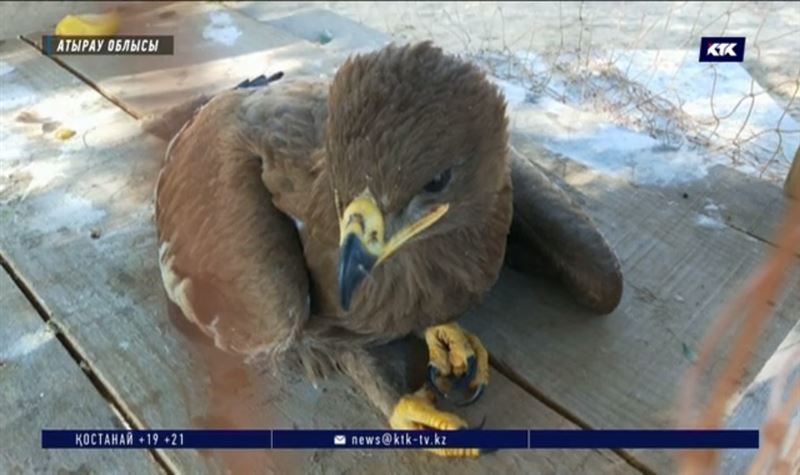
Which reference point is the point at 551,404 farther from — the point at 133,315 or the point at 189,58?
the point at 189,58

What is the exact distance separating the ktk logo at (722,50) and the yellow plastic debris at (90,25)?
192 centimetres

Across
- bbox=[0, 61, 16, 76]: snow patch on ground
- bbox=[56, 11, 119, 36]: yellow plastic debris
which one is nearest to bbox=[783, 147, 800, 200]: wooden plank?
bbox=[56, 11, 119, 36]: yellow plastic debris

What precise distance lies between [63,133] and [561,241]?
65.5 inches

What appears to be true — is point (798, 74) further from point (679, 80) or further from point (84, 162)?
point (84, 162)

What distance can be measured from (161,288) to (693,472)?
1.38 metres

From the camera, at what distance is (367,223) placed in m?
1.37

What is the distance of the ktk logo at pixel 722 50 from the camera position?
1767 mm

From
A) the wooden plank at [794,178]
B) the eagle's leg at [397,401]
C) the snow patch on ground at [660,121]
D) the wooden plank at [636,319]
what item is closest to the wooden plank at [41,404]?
the eagle's leg at [397,401]

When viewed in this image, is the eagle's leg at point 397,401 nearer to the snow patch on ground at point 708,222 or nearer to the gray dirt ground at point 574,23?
the snow patch on ground at point 708,222

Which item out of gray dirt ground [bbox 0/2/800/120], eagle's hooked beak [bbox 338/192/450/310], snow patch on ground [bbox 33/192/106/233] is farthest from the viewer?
snow patch on ground [bbox 33/192/106/233]

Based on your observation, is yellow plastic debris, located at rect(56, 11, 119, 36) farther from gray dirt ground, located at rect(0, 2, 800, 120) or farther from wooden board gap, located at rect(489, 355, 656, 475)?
wooden board gap, located at rect(489, 355, 656, 475)

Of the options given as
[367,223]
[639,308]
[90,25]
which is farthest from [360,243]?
[90,25]

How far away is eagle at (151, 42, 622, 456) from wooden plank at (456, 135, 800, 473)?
0.27 ft

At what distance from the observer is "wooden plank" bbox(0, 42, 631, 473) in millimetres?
1641
